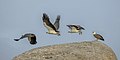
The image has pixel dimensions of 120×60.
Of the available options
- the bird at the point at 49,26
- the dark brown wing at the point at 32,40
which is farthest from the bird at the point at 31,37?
the bird at the point at 49,26

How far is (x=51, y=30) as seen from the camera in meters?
17.7

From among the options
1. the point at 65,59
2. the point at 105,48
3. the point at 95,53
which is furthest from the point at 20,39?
the point at 105,48

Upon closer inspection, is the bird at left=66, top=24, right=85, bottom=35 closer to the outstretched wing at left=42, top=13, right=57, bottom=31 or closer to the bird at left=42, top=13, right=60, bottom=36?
the bird at left=42, top=13, right=60, bottom=36

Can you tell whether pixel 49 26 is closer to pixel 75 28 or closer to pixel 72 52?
pixel 72 52

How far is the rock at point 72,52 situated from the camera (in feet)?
57.5

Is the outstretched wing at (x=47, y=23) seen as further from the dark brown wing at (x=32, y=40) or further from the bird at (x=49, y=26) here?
the dark brown wing at (x=32, y=40)

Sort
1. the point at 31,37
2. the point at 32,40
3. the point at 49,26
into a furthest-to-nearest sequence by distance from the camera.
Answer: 1. the point at 32,40
2. the point at 31,37
3. the point at 49,26

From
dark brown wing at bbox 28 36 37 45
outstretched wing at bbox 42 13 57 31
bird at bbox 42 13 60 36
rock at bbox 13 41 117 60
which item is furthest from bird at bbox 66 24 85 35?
outstretched wing at bbox 42 13 57 31

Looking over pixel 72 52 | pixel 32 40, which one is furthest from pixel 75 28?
pixel 32 40

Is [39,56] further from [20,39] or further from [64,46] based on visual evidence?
[64,46]

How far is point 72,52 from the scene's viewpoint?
18.4 m

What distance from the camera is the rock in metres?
17.5

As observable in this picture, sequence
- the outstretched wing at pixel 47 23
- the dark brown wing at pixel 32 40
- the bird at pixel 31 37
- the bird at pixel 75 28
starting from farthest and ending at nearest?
the bird at pixel 75 28, the dark brown wing at pixel 32 40, the bird at pixel 31 37, the outstretched wing at pixel 47 23

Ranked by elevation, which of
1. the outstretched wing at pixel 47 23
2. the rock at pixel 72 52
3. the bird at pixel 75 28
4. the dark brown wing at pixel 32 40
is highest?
the outstretched wing at pixel 47 23
